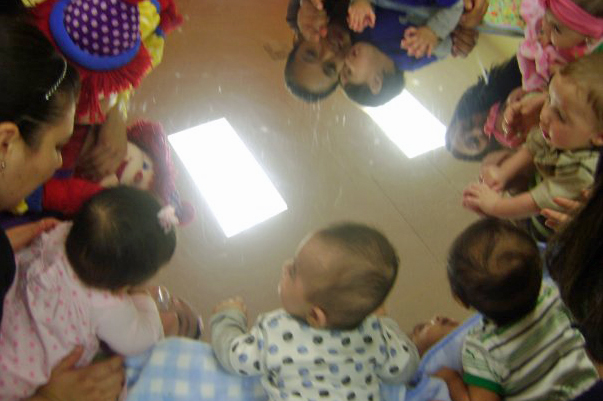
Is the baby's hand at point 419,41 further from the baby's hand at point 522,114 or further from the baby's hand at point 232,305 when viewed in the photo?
the baby's hand at point 232,305

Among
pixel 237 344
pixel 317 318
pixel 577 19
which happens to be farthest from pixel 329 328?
pixel 577 19

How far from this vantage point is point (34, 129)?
66cm

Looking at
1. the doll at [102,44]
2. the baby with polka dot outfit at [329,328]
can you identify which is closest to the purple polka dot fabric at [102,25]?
the doll at [102,44]

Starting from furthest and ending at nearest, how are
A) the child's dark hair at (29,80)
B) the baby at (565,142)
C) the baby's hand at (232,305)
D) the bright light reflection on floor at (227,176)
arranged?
the bright light reflection on floor at (227,176) → the baby's hand at (232,305) → the baby at (565,142) → the child's dark hair at (29,80)

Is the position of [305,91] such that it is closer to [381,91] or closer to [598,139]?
[381,91]

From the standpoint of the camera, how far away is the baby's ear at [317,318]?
0.72m

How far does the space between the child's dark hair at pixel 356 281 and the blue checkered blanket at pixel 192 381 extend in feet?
0.60

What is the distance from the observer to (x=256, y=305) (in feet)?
A: 3.33

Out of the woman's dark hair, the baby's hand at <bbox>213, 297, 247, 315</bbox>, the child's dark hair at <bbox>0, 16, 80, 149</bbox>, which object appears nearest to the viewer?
the woman's dark hair

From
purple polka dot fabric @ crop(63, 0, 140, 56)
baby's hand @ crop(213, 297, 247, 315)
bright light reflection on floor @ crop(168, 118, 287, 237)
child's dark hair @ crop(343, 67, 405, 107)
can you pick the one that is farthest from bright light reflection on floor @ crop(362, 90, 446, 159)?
purple polka dot fabric @ crop(63, 0, 140, 56)

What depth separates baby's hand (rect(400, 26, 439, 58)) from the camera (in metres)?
1.27

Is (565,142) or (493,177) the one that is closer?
(565,142)

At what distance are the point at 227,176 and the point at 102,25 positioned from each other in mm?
489

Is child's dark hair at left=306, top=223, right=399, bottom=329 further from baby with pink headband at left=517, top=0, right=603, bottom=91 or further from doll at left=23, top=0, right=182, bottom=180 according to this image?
baby with pink headband at left=517, top=0, right=603, bottom=91
